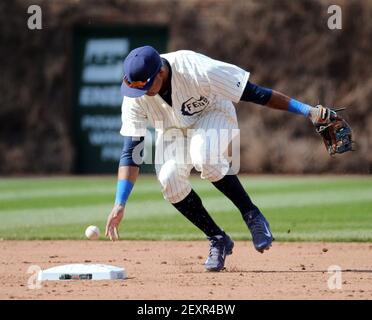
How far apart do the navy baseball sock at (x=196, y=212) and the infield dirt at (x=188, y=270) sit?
30cm

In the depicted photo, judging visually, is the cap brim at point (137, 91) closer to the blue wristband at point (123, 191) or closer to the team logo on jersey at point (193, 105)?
the team logo on jersey at point (193, 105)

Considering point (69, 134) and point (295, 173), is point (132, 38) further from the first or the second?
point (295, 173)

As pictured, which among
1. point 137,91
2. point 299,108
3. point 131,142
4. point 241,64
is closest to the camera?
point 137,91

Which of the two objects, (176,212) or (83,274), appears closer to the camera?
(83,274)

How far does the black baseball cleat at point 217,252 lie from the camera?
21.1 feet

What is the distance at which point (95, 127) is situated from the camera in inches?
741

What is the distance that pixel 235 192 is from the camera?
20.7 ft

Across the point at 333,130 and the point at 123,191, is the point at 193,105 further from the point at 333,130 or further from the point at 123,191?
the point at 333,130

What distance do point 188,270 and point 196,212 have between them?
0.45m

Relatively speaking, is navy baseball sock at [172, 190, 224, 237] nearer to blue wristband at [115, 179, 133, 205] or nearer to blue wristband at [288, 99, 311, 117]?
blue wristband at [115, 179, 133, 205]

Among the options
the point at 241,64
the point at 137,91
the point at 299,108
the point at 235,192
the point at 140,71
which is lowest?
the point at 235,192

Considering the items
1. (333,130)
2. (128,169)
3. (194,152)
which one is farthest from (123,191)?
(333,130)

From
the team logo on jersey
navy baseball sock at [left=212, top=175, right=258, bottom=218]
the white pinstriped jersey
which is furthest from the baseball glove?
the team logo on jersey

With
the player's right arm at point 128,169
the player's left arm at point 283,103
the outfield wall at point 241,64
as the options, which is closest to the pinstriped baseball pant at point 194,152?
the player's right arm at point 128,169
